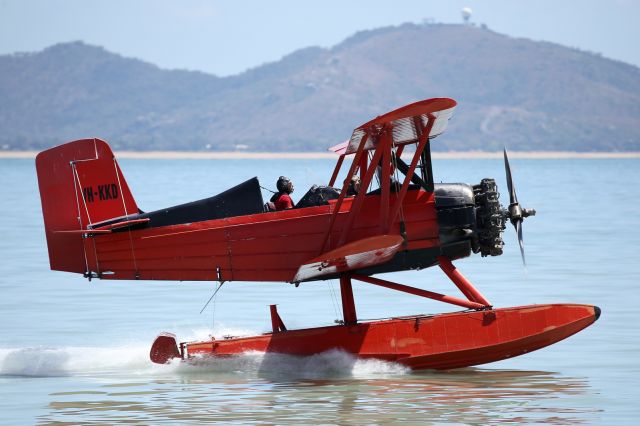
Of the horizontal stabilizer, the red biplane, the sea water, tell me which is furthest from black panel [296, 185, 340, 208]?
the horizontal stabilizer

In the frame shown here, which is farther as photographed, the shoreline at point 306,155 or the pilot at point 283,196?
the shoreline at point 306,155

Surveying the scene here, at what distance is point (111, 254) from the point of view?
42.7ft

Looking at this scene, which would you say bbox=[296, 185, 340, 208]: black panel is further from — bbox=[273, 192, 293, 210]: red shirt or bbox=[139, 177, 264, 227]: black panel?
bbox=[139, 177, 264, 227]: black panel

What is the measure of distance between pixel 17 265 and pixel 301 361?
11971mm

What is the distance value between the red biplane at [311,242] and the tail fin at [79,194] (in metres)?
0.01

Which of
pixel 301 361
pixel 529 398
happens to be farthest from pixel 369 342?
pixel 529 398

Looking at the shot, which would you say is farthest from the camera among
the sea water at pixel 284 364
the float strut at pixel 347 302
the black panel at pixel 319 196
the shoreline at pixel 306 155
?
the shoreline at pixel 306 155

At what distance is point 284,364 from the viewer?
13.0 m

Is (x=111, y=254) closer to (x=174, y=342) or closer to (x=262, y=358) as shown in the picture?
(x=174, y=342)

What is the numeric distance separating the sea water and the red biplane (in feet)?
0.89

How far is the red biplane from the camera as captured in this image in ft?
41.8

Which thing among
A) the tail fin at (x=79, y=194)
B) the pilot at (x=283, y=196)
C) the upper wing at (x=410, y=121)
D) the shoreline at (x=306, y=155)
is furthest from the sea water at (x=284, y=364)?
the shoreline at (x=306, y=155)

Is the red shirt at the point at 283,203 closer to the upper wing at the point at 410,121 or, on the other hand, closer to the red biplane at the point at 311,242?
the red biplane at the point at 311,242

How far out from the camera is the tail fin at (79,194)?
1298cm
